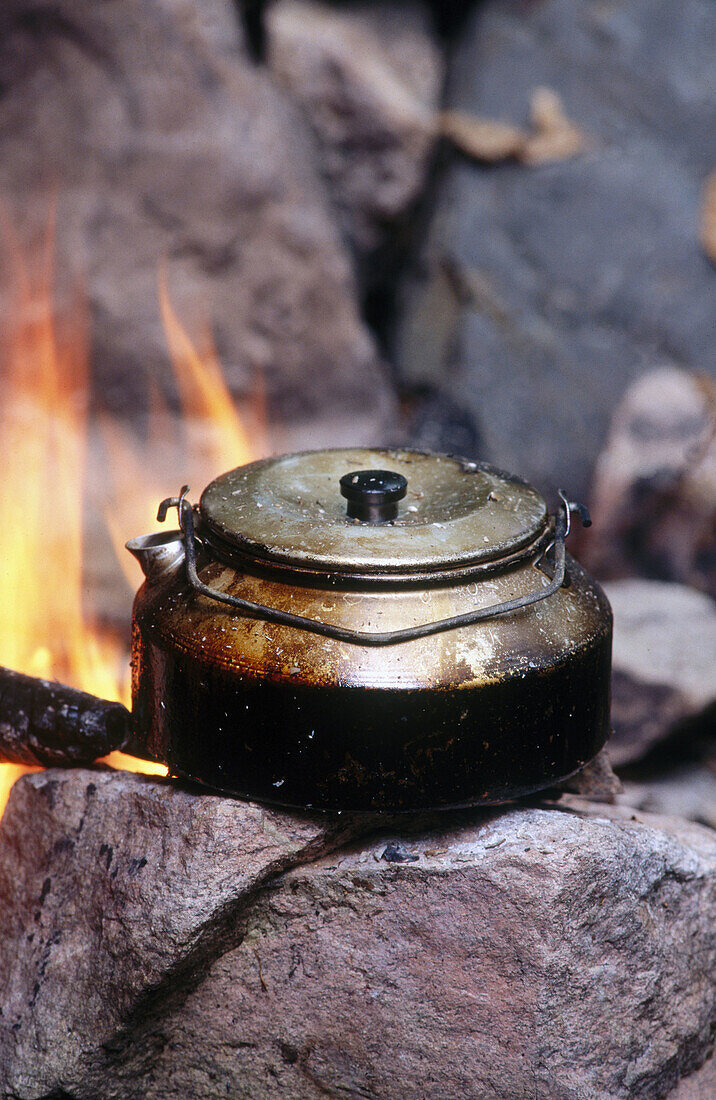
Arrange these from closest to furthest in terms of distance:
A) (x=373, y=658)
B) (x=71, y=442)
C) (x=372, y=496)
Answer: (x=373, y=658), (x=372, y=496), (x=71, y=442)

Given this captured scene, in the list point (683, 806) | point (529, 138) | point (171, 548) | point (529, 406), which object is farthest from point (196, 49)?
point (683, 806)

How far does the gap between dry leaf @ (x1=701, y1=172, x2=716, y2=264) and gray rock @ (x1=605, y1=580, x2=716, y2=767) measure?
1.81 metres

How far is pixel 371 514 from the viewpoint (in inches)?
77.7

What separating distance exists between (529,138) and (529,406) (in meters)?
1.30

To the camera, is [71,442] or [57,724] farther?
[71,442]

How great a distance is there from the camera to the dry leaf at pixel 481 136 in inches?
182

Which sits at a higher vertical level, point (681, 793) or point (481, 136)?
point (481, 136)

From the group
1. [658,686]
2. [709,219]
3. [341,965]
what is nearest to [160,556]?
[341,965]

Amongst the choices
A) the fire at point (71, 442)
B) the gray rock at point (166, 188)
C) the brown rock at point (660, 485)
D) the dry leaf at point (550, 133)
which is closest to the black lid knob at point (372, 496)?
the fire at point (71, 442)

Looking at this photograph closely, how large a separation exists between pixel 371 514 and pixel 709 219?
10.5ft

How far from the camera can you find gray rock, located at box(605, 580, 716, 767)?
3.57 m

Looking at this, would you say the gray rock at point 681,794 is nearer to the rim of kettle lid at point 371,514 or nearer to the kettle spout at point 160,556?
the rim of kettle lid at point 371,514

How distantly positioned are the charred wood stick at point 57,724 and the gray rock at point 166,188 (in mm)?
2521

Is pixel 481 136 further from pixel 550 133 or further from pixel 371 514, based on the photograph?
pixel 371 514
